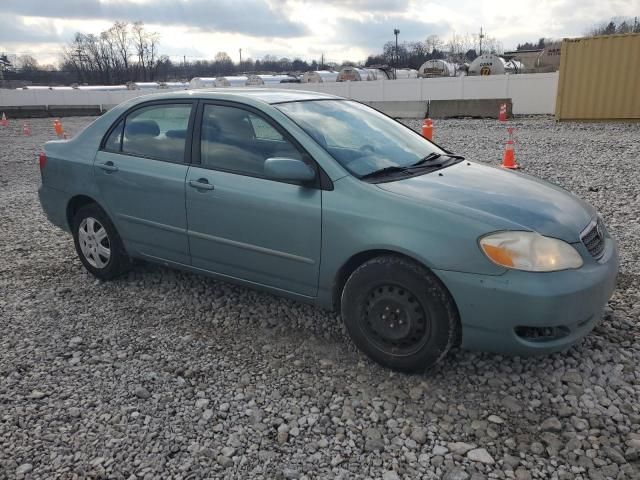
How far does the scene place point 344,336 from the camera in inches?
139

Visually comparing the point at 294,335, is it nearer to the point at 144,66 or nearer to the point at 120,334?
the point at 120,334

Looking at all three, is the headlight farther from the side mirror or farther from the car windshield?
the side mirror

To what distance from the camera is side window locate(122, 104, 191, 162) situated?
12.8 feet

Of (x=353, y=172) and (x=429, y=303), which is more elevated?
(x=353, y=172)

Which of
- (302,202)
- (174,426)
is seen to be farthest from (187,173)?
(174,426)

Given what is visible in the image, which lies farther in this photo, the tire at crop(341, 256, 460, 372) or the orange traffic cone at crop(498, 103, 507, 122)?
the orange traffic cone at crop(498, 103, 507, 122)

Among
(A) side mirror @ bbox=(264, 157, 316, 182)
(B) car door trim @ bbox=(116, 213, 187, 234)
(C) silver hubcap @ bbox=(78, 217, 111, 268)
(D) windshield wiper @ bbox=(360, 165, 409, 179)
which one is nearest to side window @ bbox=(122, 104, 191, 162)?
(B) car door trim @ bbox=(116, 213, 187, 234)

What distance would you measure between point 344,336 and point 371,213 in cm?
101

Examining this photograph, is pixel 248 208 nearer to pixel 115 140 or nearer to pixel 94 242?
pixel 115 140

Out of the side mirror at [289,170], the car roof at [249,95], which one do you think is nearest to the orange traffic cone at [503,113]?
the car roof at [249,95]

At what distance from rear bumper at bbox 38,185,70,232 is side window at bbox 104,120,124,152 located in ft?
2.11

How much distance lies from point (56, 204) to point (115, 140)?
0.94m

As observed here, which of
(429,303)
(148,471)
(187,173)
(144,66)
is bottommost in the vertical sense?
(148,471)

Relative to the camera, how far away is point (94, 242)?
178 inches
